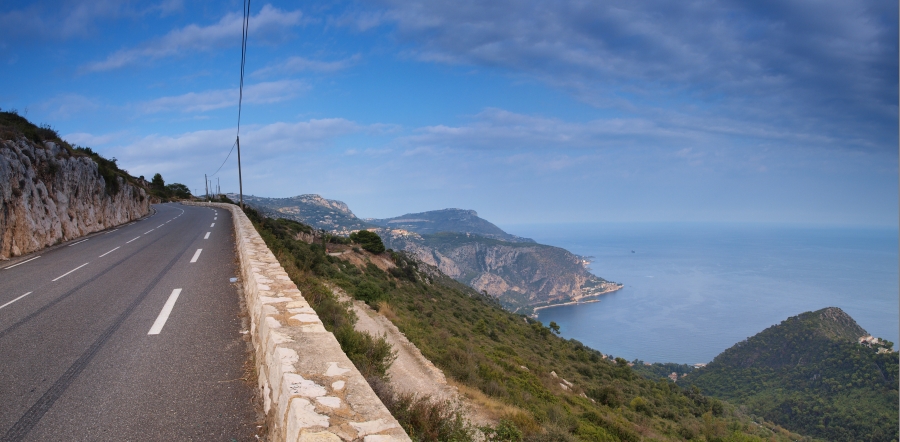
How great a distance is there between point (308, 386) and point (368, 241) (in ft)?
140

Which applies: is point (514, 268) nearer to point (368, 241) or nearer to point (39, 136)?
point (368, 241)

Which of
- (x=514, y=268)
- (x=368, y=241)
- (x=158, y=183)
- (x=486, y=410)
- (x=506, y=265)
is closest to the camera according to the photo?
(x=486, y=410)

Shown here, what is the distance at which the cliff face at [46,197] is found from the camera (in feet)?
51.0

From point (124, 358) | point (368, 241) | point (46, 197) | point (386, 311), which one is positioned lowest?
point (386, 311)

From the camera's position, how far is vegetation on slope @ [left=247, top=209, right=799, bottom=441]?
6.74 metres

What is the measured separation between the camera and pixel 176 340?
5703mm

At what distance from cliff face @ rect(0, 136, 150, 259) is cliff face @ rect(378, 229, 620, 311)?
136 meters

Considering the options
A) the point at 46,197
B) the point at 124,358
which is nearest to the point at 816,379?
the point at 124,358

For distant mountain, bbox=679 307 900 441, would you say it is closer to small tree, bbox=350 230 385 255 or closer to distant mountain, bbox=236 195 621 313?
small tree, bbox=350 230 385 255

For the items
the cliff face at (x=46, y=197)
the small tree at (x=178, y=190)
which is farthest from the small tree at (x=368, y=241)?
the small tree at (x=178, y=190)

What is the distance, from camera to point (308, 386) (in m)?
3.22

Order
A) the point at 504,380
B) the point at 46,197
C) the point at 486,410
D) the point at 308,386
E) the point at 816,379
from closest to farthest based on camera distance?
the point at 308,386
the point at 486,410
the point at 504,380
the point at 46,197
the point at 816,379

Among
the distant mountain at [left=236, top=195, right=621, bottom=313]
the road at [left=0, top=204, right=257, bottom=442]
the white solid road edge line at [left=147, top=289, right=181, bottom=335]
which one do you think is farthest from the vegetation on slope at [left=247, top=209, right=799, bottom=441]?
the distant mountain at [left=236, top=195, right=621, bottom=313]

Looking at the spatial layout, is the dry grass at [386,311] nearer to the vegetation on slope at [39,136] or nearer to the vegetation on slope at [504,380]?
the vegetation on slope at [504,380]
